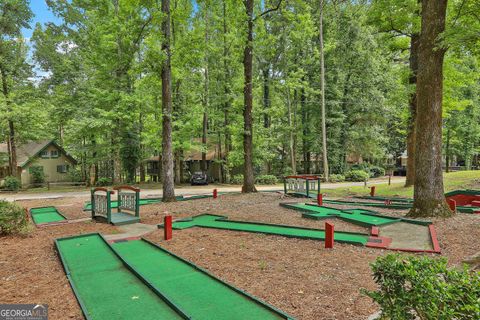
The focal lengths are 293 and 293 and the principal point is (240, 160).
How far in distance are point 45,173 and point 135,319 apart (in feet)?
107

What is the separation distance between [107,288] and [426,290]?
153 inches

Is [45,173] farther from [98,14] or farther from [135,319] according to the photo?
[135,319]

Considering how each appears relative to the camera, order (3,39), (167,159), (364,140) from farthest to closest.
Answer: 1. (364,140)
2. (3,39)
3. (167,159)

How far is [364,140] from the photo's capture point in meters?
26.8

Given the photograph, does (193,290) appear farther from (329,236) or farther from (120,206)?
(120,206)

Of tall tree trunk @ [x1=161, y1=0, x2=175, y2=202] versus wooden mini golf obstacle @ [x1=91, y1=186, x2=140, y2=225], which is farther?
tall tree trunk @ [x1=161, y1=0, x2=175, y2=202]

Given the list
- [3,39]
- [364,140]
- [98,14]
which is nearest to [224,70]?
[98,14]

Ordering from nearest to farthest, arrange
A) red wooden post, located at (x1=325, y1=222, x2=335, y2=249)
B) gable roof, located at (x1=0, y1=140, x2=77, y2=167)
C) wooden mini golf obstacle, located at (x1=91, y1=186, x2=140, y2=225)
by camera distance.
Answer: red wooden post, located at (x1=325, y1=222, x2=335, y2=249) < wooden mini golf obstacle, located at (x1=91, y1=186, x2=140, y2=225) < gable roof, located at (x1=0, y1=140, x2=77, y2=167)

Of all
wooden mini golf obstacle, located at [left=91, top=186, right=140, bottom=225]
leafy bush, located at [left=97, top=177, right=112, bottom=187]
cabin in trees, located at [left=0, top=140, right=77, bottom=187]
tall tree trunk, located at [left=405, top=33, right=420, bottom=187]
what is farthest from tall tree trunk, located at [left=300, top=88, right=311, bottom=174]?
cabin in trees, located at [left=0, top=140, right=77, bottom=187]

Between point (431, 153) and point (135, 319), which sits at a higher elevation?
point (431, 153)

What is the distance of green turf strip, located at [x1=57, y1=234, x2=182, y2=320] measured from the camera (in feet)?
11.2

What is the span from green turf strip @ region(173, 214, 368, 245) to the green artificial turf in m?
4.62

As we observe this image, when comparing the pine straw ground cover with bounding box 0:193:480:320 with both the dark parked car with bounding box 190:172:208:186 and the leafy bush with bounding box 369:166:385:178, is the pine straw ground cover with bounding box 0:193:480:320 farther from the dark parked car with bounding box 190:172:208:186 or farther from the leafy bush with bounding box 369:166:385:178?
the leafy bush with bounding box 369:166:385:178

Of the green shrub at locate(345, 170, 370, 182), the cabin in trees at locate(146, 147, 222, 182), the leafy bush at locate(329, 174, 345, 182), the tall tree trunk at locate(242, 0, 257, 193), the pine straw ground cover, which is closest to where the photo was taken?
the pine straw ground cover
